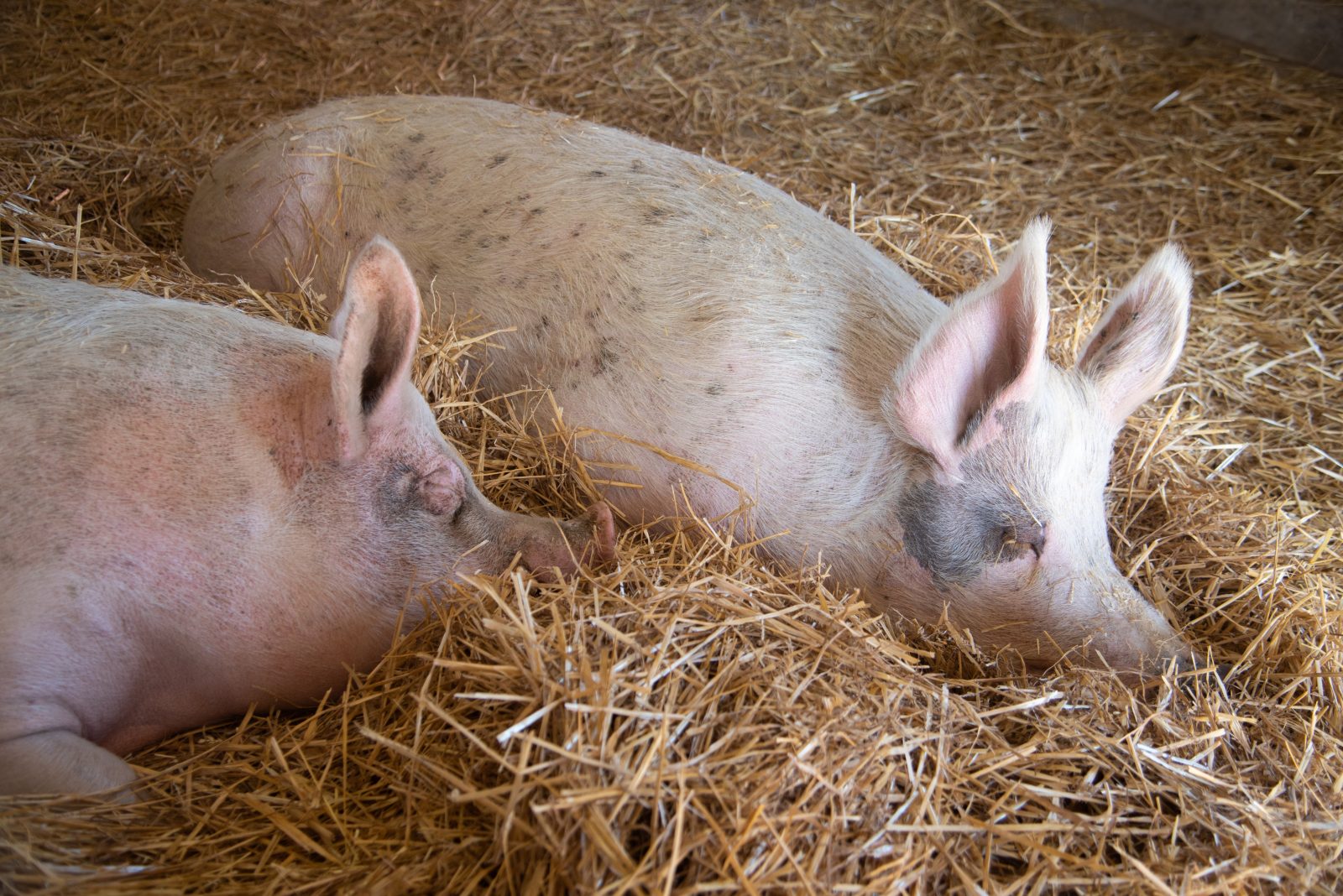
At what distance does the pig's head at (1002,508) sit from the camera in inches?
85.9

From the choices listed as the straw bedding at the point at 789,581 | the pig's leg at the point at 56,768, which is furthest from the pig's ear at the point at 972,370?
the pig's leg at the point at 56,768

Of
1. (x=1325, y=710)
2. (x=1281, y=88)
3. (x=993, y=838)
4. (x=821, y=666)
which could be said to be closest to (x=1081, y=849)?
(x=993, y=838)

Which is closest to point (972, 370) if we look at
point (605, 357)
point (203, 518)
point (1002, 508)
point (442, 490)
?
point (1002, 508)

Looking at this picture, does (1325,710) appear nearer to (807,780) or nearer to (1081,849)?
(1081,849)

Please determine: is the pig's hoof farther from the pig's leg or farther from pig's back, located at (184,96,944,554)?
the pig's leg

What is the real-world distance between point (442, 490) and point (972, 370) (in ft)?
3.99

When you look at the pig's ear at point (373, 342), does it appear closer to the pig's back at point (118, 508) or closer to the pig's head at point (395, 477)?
the pig's head at point (395, 477)

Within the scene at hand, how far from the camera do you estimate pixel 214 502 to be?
1832 mm

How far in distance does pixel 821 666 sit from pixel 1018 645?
65 cm

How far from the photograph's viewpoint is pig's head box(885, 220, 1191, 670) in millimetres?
2182

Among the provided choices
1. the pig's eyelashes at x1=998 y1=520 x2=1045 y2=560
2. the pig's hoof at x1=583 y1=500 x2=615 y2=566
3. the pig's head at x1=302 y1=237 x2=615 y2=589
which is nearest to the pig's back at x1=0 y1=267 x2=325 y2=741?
the pig's head at x1=302 y1=237 x2=615 y2=589

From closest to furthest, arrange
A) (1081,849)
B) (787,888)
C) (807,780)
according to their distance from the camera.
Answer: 1. (787,888)
2. (807,780)
3. (1081,849)

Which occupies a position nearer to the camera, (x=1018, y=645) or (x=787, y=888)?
(x=787, y=888)

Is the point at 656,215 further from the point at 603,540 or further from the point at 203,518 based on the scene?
the point at 203,518
